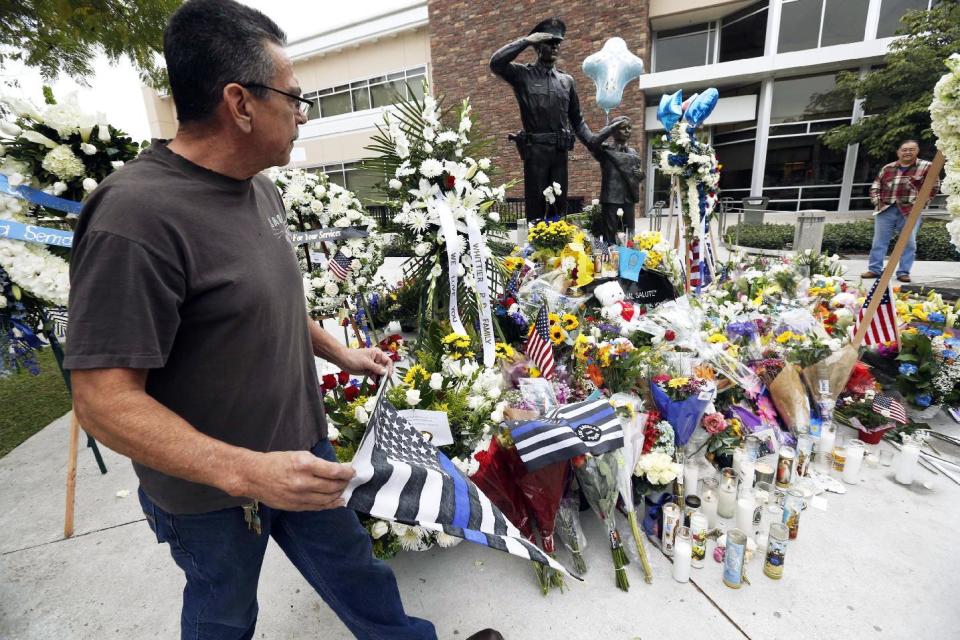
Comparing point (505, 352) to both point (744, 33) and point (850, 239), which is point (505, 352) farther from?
point (744, 33)

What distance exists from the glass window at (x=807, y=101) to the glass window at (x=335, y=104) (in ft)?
54.5

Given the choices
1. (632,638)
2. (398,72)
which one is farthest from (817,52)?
(632,638)

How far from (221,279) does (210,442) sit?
35 cm

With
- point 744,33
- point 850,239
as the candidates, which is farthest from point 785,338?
point 744,33

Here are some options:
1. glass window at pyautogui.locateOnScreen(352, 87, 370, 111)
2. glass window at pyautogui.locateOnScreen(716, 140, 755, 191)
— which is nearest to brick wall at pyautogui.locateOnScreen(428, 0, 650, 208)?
glass window at pyautogui.locateOnScreen(716, 140, 755, 191)

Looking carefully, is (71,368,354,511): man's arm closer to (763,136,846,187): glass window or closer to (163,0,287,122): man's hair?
(163,0,287,122): man's hair

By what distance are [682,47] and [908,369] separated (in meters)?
16.7

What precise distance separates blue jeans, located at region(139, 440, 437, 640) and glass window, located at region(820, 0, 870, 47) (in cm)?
1926

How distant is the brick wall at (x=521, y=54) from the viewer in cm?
1456

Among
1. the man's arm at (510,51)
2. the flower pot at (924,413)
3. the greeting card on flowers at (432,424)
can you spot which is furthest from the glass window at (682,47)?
the greeting card on flowers at (432,424)

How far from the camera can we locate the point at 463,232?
11.0ft

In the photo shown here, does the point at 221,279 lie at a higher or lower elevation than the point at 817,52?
lower

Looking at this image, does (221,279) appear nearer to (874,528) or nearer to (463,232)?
(463,232)

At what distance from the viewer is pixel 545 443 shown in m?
1.87
